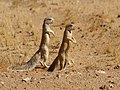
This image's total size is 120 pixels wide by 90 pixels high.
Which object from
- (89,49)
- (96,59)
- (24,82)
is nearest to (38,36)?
(89,49)

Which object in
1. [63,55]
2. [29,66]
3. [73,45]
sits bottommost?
[73,45]

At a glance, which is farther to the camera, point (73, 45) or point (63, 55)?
point (73, 45)

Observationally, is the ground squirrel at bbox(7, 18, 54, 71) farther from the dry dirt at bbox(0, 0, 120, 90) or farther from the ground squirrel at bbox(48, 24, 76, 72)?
the ground squirrel at bbox(48, 24, 76, 72)

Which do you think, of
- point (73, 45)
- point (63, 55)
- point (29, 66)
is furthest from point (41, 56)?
point (73, 45)

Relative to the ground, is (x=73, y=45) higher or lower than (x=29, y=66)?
lower

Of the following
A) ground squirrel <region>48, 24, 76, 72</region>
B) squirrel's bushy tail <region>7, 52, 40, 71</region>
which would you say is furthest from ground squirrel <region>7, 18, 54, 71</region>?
ground squirrel <region>48, 24, 76, 72</region>

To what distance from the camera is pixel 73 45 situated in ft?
37.2

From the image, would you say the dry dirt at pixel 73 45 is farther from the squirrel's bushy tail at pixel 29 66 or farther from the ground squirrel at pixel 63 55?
the ground squirrel at pixel 63 55

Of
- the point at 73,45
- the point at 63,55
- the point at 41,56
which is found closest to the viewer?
the point at 63,55

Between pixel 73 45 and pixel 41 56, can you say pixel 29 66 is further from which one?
pixel 73 45

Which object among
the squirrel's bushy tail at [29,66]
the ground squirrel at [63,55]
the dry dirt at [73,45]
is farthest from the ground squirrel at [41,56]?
the ground squirrel at [63,55]

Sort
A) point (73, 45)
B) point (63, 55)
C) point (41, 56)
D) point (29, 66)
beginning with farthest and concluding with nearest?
point (73, 45), point (41, 56), point (29, 66), point (63, 55)

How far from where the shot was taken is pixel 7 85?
21.2 ft

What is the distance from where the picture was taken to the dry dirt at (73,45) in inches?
259
